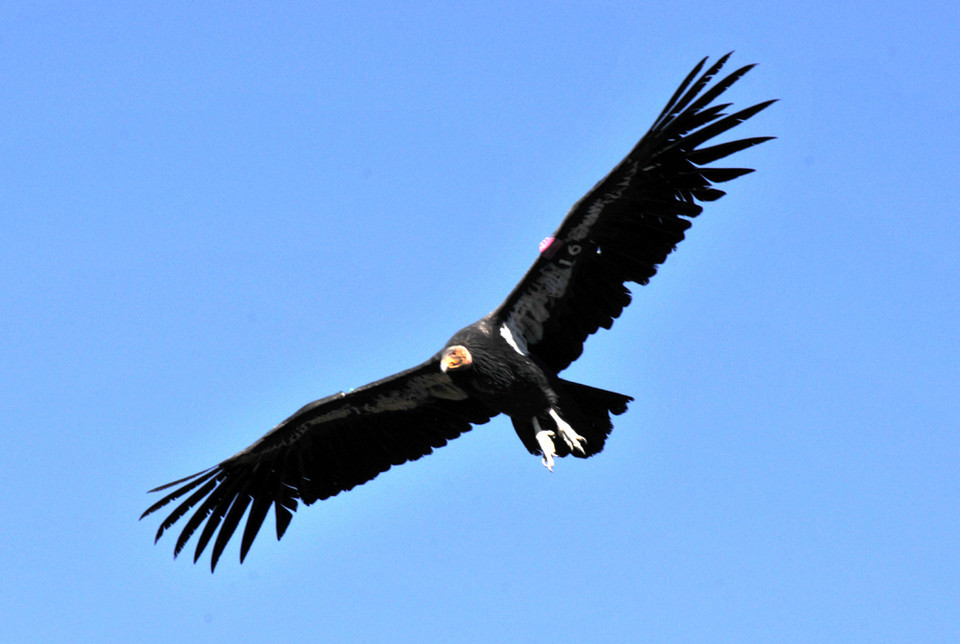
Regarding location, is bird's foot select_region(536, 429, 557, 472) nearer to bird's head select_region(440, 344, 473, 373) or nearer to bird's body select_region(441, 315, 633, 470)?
bird's body select_region(441, 315, 633, 470)

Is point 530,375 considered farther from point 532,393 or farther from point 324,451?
point 324,451

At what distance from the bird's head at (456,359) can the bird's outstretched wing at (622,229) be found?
0.55 metres

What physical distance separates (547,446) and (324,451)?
9.60 feet

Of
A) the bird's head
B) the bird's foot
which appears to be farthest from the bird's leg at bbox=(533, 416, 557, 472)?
the bird's head

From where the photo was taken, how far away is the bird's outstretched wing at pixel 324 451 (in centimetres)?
1537

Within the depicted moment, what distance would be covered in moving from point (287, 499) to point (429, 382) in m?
2.31

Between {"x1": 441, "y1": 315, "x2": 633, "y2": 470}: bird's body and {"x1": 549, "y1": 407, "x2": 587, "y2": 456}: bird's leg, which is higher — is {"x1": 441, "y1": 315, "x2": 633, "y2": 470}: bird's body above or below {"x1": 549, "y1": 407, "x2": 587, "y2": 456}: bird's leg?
above

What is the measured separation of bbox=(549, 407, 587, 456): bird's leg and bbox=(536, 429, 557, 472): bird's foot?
0.13m

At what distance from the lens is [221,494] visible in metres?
16.2

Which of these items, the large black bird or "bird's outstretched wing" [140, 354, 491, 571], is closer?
the large black bird

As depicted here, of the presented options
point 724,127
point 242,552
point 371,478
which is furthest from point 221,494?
point 724,127

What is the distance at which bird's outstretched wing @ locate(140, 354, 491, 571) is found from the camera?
1537 centimetres

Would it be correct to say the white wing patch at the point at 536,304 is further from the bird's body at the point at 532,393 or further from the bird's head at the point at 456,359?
the bird's head at the point at 456,359

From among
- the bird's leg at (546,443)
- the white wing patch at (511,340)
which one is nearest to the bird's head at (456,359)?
the white wing patch at (511,340)
